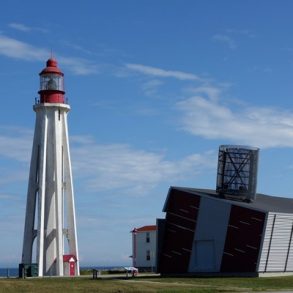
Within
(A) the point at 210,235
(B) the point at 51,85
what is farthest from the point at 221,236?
(B) the point at 51,85

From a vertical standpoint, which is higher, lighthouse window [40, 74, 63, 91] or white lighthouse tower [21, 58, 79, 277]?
lighthouse window [40, 74, 63, 91]

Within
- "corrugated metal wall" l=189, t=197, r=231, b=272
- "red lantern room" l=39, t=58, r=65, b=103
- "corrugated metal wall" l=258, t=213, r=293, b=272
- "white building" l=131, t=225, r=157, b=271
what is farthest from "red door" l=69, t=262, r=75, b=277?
"white building" l=131, t=225, r=157, b=271

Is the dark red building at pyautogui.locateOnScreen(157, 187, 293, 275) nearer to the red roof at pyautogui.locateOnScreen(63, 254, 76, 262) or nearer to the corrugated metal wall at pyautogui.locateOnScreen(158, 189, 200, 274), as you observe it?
the corrugated metal wall at pyautogui.locateOnScreen(158, 189, 200, 274)

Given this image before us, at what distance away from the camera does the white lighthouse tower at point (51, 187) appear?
65.7 metres

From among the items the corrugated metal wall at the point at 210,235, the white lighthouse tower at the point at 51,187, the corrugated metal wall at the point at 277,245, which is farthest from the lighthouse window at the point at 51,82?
the corrugated metal wall at the point at 277,245

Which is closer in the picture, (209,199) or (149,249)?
(209,199)

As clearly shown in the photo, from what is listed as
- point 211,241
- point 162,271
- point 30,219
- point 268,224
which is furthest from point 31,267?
point 268,224

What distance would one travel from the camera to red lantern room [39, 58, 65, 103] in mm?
67938

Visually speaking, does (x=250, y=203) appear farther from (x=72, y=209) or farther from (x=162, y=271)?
(x=72, y=209)

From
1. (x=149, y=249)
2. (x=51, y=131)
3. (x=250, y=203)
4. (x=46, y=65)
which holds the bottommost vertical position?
(x=149, y=249)

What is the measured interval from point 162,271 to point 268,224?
11734mm

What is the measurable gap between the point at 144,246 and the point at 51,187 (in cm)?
2583

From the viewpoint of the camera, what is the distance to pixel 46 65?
69.4 metres

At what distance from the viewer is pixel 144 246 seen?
8975cm
